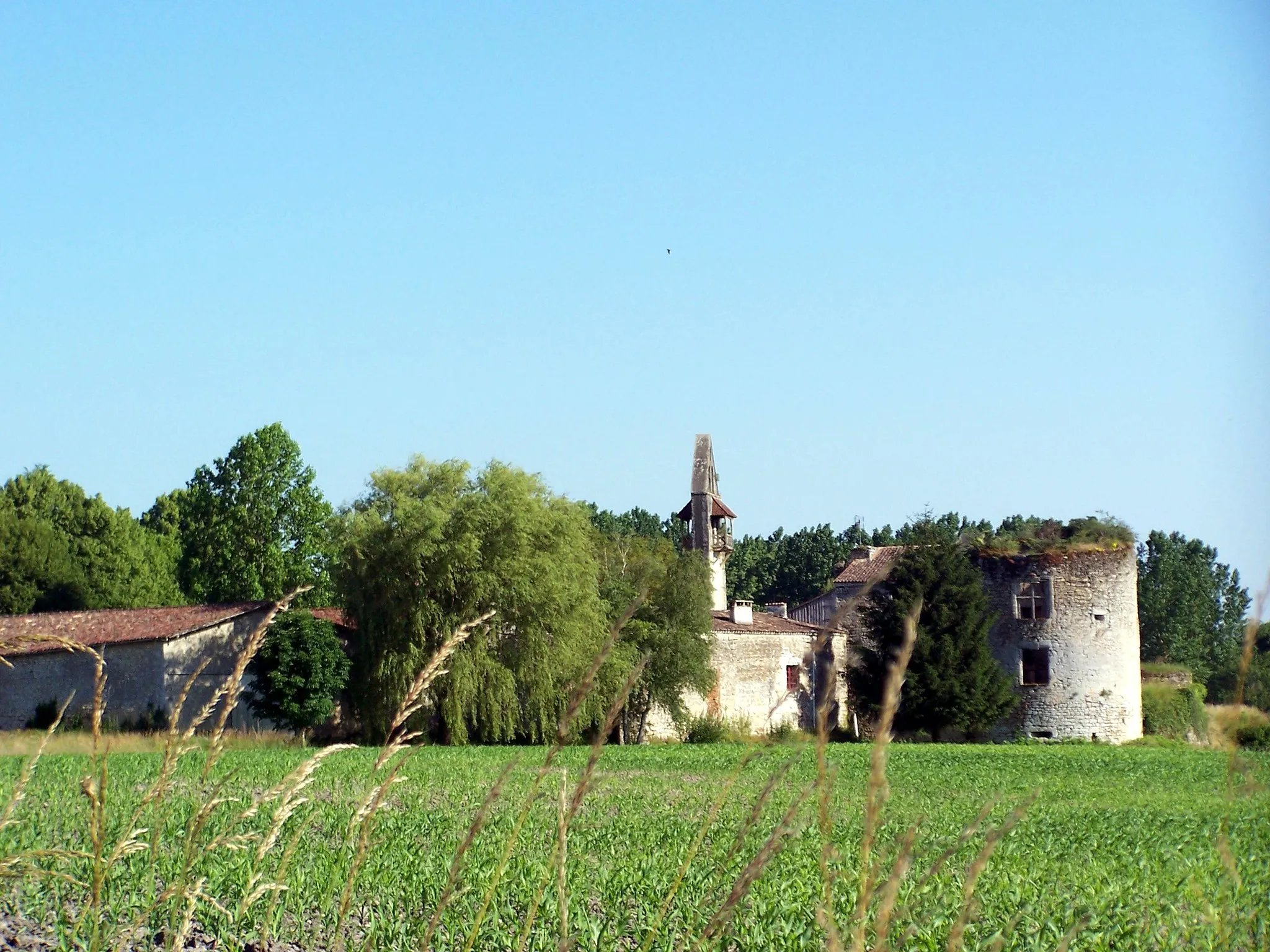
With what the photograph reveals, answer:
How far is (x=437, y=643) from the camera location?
32844 mm

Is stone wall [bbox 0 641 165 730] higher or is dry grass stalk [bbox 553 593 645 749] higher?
dry grass stalk [bbox 553 593 645 749]

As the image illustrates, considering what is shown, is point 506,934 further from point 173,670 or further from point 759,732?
point 759,732

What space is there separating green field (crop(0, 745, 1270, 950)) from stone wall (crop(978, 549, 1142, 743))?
20978 millimetres

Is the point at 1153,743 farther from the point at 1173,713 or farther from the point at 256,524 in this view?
the point at 256,524

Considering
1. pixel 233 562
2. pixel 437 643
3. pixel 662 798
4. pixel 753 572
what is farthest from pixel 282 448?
pixel 753 572

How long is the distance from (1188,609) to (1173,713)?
3577 cm

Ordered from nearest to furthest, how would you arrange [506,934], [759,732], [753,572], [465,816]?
[506,934] < [465,816] < [759,732] < [753,572]

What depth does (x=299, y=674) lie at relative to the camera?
34.3 metres

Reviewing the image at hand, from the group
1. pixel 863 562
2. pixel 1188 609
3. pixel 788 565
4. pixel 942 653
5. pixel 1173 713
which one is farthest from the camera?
pixel 788 565

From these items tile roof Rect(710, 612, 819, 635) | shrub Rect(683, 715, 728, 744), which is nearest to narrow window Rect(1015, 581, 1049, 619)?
tile roof Rect(710, 612, 819, 635)

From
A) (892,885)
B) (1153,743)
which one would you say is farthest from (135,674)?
(892,885)

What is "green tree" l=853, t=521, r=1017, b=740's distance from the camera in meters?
39.6

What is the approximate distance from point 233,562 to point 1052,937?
157ft

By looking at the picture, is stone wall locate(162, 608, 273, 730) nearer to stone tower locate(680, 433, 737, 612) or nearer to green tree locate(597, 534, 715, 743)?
green tree locate(597, 534, 715, 743)
